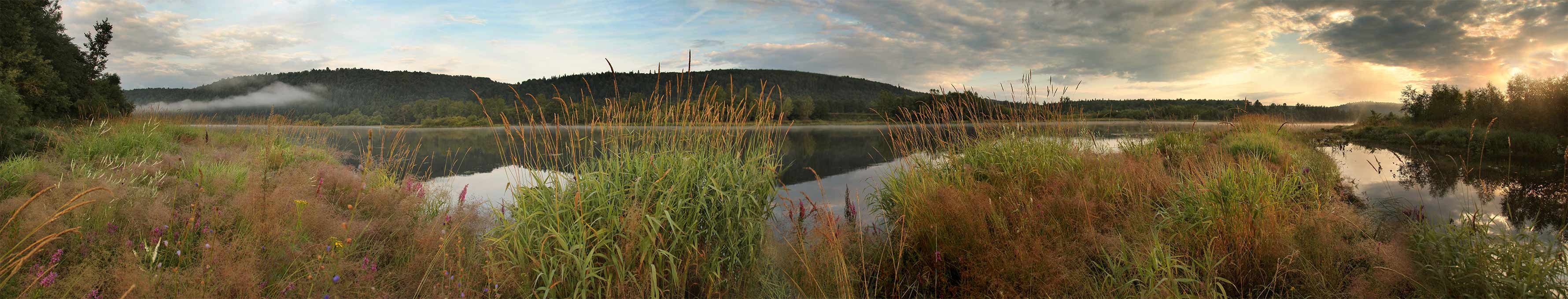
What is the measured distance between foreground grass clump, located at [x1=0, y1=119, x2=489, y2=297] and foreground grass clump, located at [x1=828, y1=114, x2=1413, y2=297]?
316 centimetres

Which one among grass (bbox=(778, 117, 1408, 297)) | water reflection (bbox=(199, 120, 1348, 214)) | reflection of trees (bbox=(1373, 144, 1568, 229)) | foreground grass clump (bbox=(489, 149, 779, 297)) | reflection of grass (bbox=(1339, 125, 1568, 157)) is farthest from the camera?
reflection of grass (bbox=(1339, 125, 1568, 157))

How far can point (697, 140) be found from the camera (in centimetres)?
413

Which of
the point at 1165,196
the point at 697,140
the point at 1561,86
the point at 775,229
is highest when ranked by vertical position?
the point at 1561,86

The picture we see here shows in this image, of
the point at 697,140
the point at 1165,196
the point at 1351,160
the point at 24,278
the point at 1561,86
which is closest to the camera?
the point at 24,278

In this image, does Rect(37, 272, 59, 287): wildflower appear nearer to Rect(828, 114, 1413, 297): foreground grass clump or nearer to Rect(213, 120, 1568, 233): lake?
Rect(213, 120, 1568, 233): lake

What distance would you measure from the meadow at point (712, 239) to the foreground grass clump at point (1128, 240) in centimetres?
2

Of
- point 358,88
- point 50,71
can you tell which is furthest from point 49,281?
point 358,88

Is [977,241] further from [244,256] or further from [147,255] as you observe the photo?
[147,255]

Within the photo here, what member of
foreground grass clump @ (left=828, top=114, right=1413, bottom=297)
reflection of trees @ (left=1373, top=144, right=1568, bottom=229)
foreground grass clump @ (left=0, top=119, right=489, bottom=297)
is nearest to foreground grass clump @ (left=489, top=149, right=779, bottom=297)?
foreground grass clump @ (left=0, top=119, right=489, bottom=297)

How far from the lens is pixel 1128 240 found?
4.28m

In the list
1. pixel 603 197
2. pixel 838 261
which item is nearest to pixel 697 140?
pixel 603 197

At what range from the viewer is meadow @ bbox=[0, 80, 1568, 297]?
3.24 meters

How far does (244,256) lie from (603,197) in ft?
7.30

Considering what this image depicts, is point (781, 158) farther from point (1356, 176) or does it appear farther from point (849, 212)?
point (1356, 176)
